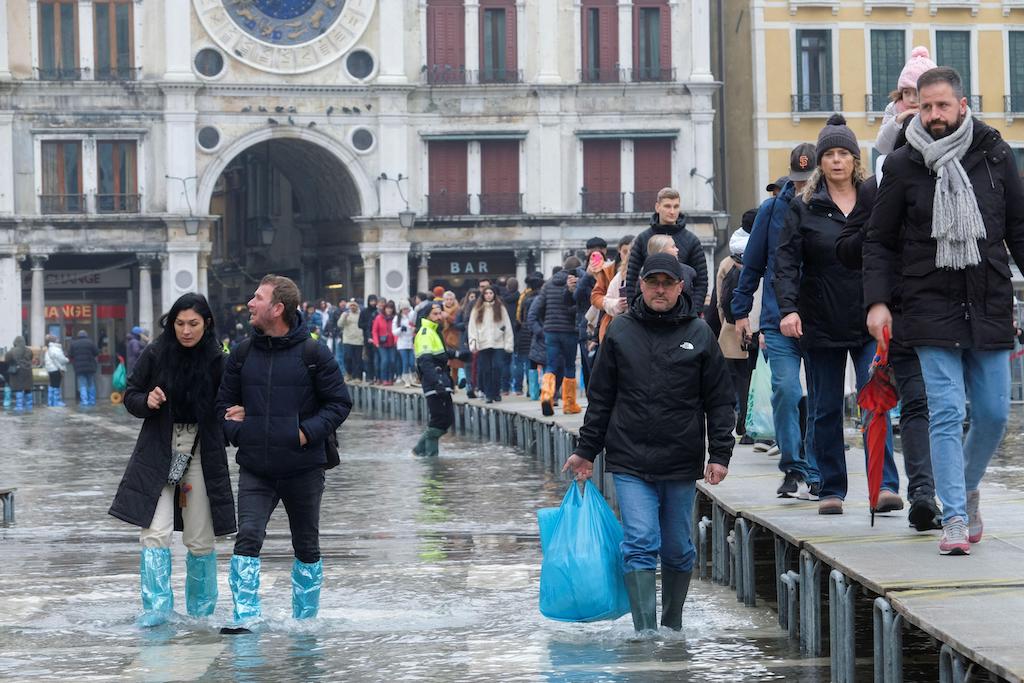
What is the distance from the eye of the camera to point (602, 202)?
54.2 m

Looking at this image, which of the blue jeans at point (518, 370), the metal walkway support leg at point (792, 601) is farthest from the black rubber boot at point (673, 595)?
the blue jeans at point (518, 370)

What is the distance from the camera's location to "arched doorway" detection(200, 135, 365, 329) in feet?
181

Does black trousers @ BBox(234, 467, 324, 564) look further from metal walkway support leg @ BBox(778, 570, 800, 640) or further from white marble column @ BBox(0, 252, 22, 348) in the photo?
white marble column @ BBox(0, 252, 22, 348)

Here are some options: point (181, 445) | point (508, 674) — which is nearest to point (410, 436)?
point (181, 445)

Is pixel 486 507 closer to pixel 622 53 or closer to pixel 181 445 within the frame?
pixel 181 445

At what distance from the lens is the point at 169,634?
33.5 ft

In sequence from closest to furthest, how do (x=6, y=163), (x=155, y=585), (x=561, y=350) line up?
1. (x=155, y=585)
2. (x=561, y=350)
3. (x=6, y=163)

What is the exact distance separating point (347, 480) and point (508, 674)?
426 inches

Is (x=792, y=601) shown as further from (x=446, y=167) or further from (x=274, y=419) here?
(x=446, y=167)

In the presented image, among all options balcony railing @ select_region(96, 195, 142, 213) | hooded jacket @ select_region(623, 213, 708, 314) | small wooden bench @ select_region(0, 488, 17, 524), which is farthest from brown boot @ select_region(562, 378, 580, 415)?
balcony railing @ select_region(96, 195, 142, 213)

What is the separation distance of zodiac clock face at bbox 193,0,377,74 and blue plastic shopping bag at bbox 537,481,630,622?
44765 millimetres

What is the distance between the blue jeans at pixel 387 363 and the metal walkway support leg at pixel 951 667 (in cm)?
3206

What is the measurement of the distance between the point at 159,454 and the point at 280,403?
0.83 meters

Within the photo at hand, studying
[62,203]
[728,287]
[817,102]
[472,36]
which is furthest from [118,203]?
[728,287]
